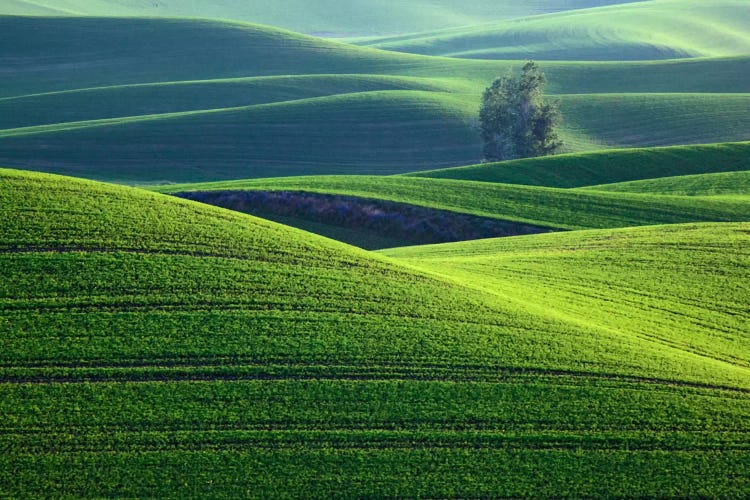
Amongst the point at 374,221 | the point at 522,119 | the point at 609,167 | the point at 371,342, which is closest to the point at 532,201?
the point at 374,221

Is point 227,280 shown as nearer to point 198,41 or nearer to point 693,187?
point 693,187

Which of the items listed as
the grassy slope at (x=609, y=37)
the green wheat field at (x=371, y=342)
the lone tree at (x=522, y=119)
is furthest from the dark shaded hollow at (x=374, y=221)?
the grassy slope at (x=609, y=37)

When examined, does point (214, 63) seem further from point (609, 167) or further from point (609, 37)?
point (609, 37)

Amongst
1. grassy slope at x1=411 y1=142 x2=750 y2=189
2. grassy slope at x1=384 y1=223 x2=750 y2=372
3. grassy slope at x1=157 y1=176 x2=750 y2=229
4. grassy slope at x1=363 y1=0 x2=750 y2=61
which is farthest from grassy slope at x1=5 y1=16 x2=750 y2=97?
grassy slope at x1=384 y1=223 x2=750 y2=372

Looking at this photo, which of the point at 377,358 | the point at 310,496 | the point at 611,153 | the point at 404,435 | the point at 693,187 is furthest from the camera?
the point at 611,153

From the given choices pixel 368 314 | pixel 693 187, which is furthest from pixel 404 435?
pixel 693 187
